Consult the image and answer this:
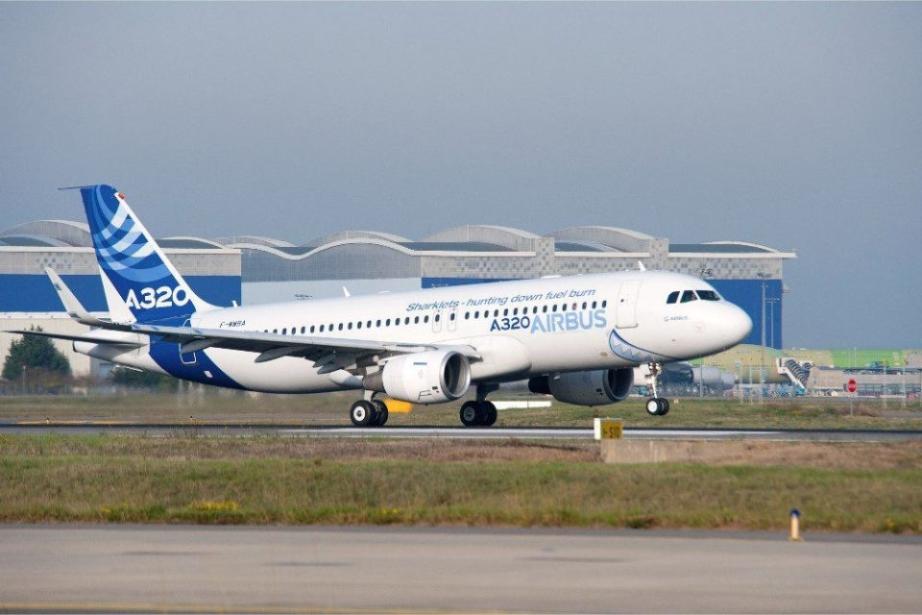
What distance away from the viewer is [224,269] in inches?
6526

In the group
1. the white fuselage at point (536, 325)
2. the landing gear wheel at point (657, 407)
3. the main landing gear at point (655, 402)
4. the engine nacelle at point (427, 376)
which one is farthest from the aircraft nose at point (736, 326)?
the engine nacelle at point (427, 376)

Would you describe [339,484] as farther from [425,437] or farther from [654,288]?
[654,288]

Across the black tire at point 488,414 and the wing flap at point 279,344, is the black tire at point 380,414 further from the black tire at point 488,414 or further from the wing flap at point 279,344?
the black tire at point 488,414

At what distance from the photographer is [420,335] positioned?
48.2 m

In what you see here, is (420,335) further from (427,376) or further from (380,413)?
(427,376)

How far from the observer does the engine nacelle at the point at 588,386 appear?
159ft

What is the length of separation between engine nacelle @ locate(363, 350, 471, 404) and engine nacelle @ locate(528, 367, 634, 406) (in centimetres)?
380

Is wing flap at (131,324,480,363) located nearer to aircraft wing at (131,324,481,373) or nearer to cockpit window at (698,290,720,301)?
aircraft wing at (131,324,481,373)

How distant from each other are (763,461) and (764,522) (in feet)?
27.2

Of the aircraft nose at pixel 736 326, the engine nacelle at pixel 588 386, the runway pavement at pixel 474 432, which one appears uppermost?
the aircraft nose at pixel 736 326

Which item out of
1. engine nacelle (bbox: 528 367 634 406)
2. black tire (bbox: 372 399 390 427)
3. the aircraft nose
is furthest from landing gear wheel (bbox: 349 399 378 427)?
the aircraft nose

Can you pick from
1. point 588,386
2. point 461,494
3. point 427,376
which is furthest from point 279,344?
point 461,494

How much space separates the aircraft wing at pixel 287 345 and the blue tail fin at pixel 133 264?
21.2ft

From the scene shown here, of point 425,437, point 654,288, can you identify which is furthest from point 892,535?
point 654,288
